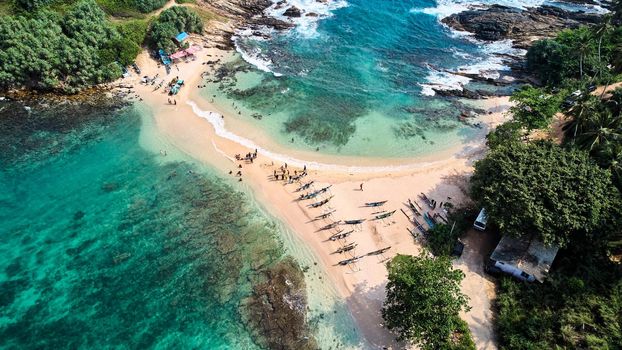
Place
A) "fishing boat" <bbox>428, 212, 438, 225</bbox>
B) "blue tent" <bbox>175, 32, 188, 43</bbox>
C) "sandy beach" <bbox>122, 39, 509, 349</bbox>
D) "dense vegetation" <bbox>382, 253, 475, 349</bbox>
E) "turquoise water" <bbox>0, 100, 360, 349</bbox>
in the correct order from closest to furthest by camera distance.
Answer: "dense vegetation" <bbox>382, 253, 475, 349</bbox>
"turquoise water" <bbox>0, 100, 360, 349</bbox>
"sandy beach" <bbox>122, 39, 509, 349</bbox>
"fishing boat" <bbox>428, 212, 438, 225</bbox>
"blue tent" <bbox>175, 32, 188, 43</bbox>

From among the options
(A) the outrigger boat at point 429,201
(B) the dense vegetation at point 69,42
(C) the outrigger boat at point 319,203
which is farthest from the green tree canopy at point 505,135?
(B) the dense vegetation at point 69,42

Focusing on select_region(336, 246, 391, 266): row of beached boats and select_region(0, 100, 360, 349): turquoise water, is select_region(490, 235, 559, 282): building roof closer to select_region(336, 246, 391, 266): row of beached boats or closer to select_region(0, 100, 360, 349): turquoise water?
select_region(336, 246, 391, 266): row of beached boats

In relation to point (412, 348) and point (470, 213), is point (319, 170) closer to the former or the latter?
point (470, 213)

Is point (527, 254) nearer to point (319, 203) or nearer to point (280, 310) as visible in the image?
point (319, 203)

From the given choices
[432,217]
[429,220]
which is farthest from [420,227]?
[432,217]

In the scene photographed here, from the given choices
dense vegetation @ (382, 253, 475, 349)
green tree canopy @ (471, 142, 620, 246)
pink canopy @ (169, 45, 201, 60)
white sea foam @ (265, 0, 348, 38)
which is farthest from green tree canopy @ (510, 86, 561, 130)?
pink canopy @ (169, 45, 201, 60)

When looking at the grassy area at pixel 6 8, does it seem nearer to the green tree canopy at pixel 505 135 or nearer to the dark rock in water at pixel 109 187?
the dark rock in water at pixel 109 187
